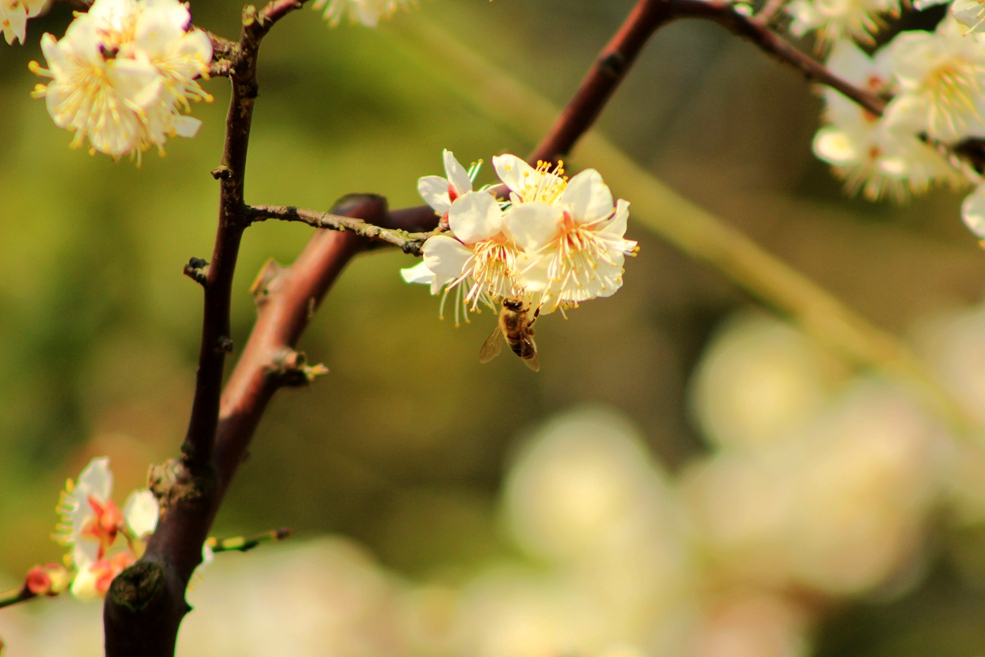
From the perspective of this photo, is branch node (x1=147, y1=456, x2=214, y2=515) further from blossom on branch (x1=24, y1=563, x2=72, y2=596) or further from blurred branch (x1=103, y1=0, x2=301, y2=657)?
blossom on branch (x1=24, y1=563, x2=72, y2=596)

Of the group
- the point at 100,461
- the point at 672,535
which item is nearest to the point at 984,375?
the point at 672,535

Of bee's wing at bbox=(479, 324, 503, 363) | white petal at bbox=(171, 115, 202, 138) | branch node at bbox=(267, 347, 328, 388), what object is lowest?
bee's wing at bbox=(479, 324, 503, 363)

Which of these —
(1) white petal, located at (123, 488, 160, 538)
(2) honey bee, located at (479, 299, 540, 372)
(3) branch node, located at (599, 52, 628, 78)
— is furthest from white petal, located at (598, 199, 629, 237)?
(1) white petal, located at (123, 488, 160, 538)

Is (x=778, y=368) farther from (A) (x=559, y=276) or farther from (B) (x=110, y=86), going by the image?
(B) (x=110, y=86)

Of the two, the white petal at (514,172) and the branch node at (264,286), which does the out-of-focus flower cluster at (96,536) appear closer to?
the branch node at (264,286)

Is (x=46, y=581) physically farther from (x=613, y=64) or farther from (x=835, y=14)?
(x=835, y=14)

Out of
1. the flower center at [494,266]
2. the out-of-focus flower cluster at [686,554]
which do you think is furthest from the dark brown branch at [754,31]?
the out-of-focus flower cluster at [686,554]

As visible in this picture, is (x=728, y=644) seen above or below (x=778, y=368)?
below

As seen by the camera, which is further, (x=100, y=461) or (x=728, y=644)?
(x=728, y=644)
